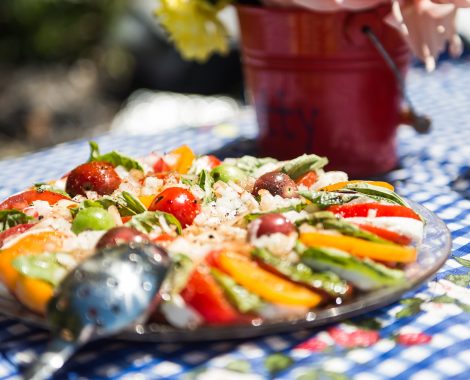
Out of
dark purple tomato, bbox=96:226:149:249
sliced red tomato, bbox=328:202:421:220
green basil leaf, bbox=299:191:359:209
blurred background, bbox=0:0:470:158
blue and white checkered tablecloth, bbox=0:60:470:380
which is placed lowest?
blurred background, bbox=0:0:470:158

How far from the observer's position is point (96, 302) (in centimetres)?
81

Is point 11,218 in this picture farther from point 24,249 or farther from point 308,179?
point 308,179

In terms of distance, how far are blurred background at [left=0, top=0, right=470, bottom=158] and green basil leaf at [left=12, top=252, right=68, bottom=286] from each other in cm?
283

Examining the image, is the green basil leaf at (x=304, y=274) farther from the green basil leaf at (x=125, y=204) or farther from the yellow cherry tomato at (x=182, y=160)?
the yellow cherry tomato at (x=182, y=160)

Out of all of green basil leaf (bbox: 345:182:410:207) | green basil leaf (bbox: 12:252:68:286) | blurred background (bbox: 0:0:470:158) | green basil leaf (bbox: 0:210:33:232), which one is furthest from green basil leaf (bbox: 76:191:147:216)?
blurred background (bbox: 0:0:470:158)

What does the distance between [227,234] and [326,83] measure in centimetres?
68

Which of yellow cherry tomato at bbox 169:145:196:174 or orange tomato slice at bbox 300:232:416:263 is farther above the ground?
orange tomato slice at bbox 300:232:416:263

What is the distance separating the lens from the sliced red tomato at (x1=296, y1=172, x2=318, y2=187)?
4.08 feet

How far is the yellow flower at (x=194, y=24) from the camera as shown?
169 centimetres

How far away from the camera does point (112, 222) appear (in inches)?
41.9

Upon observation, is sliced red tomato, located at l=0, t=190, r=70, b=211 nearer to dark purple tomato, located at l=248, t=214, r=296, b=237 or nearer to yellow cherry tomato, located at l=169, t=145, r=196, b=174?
yellow cherry tomato, located at l=169, t=145, r=196, b=174

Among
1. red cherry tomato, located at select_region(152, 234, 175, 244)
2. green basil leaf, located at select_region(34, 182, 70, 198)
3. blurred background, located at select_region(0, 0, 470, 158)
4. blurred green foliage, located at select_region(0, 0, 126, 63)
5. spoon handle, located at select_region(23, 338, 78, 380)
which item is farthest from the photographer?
blurred green foliage, located at select_region(0, 0, 126, 63)

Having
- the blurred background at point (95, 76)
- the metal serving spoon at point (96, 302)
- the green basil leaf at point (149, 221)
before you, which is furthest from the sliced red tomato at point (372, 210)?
the blurred background at point (95, 76)

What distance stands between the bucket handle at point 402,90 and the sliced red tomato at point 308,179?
1.29 feet
